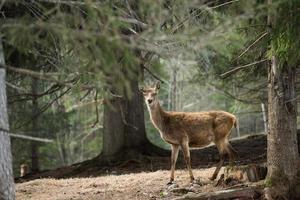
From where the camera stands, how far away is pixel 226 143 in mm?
12086

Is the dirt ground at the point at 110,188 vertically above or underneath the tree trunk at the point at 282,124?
underneath

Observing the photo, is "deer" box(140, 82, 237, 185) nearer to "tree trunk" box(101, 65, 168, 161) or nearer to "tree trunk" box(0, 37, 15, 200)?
"tree trunk" box(0, 37, 15, 200)

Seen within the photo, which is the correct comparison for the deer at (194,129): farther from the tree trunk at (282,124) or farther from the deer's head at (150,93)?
the tree trunk at (282,124)

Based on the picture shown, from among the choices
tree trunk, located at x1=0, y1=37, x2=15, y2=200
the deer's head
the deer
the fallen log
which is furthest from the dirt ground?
tree trunk, located at x1=0, y1=37, x2=15, y2=200

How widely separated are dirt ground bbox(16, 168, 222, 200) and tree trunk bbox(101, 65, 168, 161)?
4.12 metres

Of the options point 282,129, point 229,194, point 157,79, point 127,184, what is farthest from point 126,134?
point 282,129

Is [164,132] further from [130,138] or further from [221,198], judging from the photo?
[130,138]

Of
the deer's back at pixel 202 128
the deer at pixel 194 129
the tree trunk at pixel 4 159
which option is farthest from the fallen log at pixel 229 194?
the tree trunk at pixel 4 159

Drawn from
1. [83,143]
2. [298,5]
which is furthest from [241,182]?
[83,143]

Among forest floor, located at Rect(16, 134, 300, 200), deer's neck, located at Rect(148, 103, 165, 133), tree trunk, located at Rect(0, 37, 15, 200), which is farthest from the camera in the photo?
deer's neck, located at Rect(148, 103, 165, 133)

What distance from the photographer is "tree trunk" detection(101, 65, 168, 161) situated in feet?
56.3

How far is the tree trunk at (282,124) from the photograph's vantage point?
9914 mm

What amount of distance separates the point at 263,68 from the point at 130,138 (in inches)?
179

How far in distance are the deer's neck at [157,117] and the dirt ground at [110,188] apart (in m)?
1.10
